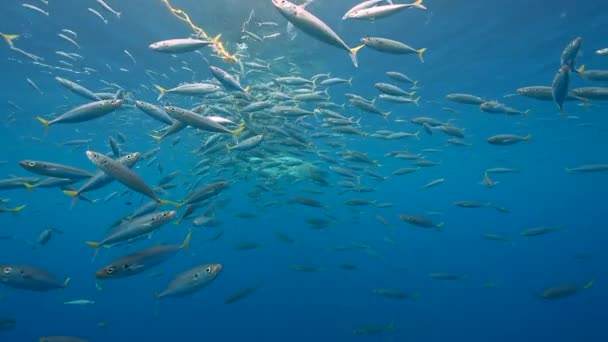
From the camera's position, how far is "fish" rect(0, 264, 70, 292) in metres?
4.39

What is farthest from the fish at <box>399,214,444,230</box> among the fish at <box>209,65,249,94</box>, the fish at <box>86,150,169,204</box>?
the fish at <box>86,150,169,204</box>

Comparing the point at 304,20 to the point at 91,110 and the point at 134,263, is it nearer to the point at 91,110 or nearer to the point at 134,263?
the point at 91,110

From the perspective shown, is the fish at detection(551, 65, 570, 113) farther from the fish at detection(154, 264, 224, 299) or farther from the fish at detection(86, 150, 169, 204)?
the fish at detection(86, 150, 169, 204)

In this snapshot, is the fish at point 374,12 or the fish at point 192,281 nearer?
the fish at point 374,12

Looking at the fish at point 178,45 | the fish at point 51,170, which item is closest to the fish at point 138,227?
the fish at point 51,170

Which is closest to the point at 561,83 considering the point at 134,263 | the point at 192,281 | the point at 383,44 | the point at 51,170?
the point at 383,44

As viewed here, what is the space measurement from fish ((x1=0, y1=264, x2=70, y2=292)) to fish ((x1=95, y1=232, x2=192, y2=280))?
51.1 inches

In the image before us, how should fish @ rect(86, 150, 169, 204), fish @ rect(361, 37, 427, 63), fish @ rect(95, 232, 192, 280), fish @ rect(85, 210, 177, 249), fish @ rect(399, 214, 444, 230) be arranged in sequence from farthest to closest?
fish @ rect(399, 214, 444, 230)
fish @ rect(361, 37, 427, 63)
fish @ rect(85, 210, 177, 249)
fish @ rect(95, 232, 192, 280)
fish @ rect(86, 150, 169, 204)

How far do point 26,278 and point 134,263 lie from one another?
1.61 metres

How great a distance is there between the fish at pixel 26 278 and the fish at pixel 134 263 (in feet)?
4.26

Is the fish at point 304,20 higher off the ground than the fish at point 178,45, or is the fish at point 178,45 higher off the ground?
the fish at point 178,45

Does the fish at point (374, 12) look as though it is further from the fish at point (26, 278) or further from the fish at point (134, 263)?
the fish at point (26, 278)

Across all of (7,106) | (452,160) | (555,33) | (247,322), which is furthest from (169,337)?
(452,160)

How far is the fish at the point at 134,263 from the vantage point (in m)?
3.91
